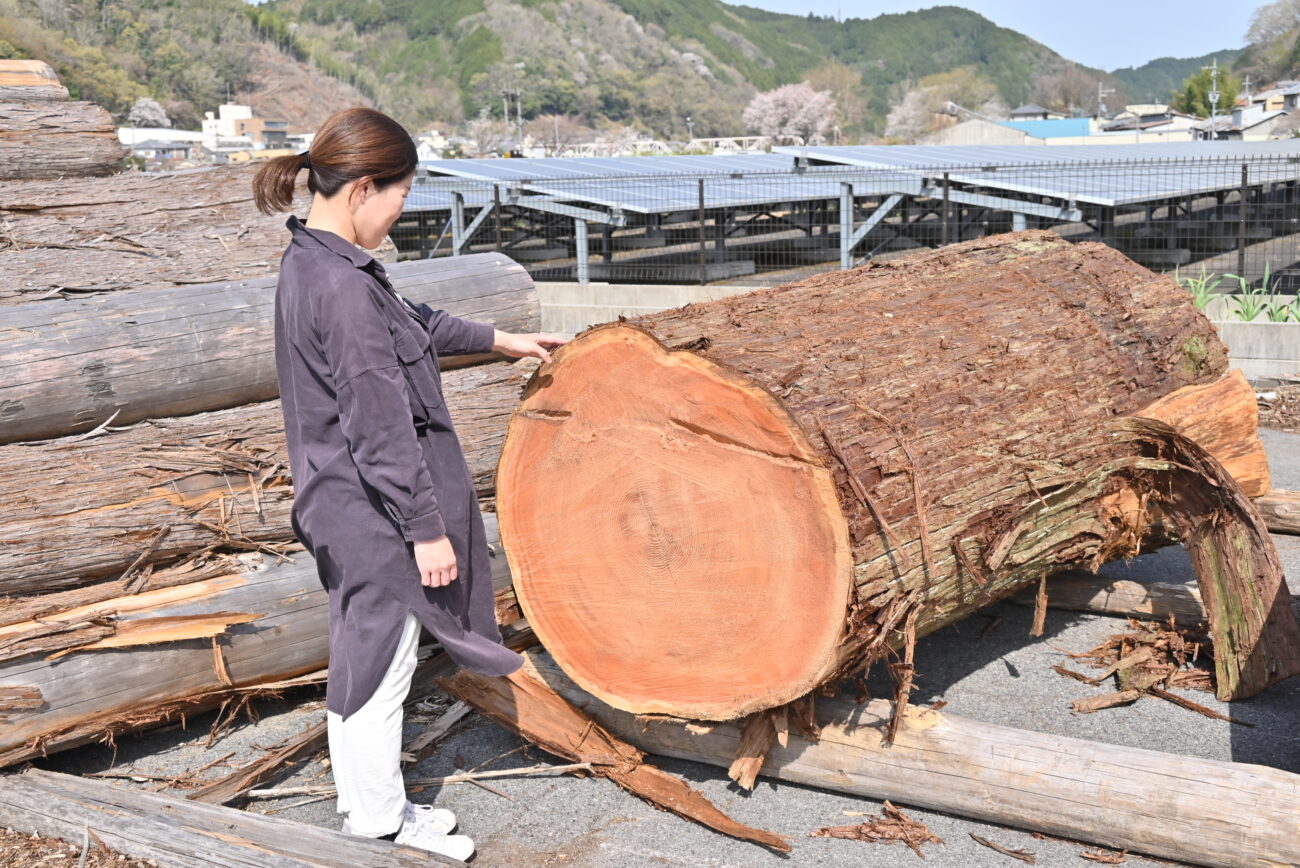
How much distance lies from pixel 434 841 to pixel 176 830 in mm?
629

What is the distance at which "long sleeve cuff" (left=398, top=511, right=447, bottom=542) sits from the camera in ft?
8.54

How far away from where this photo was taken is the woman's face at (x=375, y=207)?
8.79 feet

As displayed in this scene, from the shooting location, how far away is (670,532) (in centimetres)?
310

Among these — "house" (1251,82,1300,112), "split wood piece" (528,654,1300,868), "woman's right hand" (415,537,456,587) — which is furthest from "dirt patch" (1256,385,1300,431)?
"house" (1251,82,1300,112)

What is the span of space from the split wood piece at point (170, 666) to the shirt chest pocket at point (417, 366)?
1.29 metres

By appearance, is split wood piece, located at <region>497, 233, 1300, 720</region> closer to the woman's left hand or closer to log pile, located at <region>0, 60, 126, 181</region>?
the woman's left hand

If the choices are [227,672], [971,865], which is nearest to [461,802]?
[227,672]

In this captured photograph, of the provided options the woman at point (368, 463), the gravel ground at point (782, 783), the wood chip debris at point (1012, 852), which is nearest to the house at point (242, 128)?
the gravel ground at point (782, 783)

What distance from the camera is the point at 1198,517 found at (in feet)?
12.3

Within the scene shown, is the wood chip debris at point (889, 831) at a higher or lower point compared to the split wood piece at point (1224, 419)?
lower

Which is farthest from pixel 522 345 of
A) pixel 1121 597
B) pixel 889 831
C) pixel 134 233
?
pixel 134 233

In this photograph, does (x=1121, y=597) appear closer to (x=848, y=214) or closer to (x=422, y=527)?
(x=422, y=527)

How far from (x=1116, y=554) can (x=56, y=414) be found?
3.50 metres

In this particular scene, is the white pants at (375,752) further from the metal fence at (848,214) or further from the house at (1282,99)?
the house at (1282,99)
